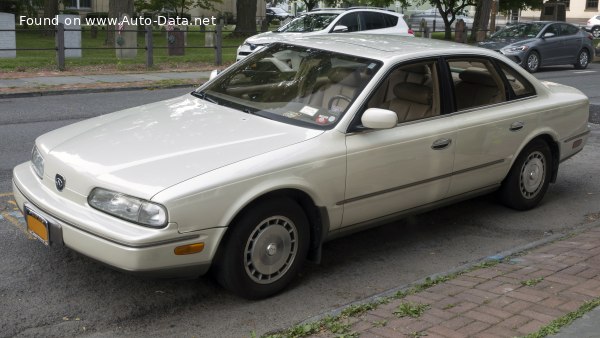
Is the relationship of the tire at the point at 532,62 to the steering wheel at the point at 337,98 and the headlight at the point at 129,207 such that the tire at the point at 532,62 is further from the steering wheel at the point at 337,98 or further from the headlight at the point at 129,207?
the headlight at the point at 129,207

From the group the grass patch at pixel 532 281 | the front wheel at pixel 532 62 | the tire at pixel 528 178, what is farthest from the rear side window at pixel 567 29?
the grass patch at pixel 532 281

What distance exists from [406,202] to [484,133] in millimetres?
991

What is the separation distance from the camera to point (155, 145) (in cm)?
462

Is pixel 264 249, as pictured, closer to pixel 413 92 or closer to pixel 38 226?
pixel 38 226

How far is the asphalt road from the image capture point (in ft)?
14.1

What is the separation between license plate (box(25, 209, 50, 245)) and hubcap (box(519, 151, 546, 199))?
3.93m

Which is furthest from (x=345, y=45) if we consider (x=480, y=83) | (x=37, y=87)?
(x=37, y=87)

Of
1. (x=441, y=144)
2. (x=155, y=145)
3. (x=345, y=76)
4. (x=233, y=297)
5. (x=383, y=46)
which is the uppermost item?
(x=383, y=46)

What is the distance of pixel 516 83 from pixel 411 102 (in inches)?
53.5

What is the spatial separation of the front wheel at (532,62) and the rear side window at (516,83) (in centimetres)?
1527

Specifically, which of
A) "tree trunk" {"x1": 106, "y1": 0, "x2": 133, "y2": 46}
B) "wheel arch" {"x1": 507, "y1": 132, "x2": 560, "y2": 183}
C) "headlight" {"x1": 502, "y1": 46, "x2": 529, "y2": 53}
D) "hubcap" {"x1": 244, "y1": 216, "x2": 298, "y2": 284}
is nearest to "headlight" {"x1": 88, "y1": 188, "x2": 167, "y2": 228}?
"hubcap" {"x1": 244, "y1": 216, "x2": 298, "y2": 284}

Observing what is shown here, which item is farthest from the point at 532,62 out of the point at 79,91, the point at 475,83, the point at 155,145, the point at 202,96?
the point at 155,145

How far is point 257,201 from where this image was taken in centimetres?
446

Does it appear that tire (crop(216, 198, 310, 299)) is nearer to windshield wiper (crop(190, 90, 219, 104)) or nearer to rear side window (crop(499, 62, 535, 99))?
windshield wiper (crop(190, 90, 219, 104))
